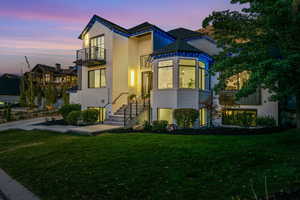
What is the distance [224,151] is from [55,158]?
215 inches

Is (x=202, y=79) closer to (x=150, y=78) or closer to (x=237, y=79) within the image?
(x=150, y=78)

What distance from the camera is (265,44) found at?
533 centimetres

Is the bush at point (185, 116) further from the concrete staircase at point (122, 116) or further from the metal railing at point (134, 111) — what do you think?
the concrete staircase at point (122, 116)

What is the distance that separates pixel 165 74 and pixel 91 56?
6.81 metres

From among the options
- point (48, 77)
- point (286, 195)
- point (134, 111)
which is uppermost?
point (48, 77)

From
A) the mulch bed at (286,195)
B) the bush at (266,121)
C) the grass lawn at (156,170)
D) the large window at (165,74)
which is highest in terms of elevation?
the large window at (165,74)

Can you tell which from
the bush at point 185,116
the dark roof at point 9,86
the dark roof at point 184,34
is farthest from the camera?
the dark roof at point 9,86

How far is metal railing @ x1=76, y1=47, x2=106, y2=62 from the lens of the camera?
1541cm

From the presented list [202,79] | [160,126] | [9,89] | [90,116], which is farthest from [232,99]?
[9,89]

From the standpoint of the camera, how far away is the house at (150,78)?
12195 millimetres

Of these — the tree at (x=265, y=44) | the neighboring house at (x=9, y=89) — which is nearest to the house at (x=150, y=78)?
the tree at (x=265, y=44)

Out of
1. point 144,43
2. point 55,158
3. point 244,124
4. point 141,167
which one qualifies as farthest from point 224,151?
point 144,43

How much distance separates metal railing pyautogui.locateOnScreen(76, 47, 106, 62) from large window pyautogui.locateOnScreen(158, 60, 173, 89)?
17.0 ft

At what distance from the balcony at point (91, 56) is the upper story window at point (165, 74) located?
16.5 feet
